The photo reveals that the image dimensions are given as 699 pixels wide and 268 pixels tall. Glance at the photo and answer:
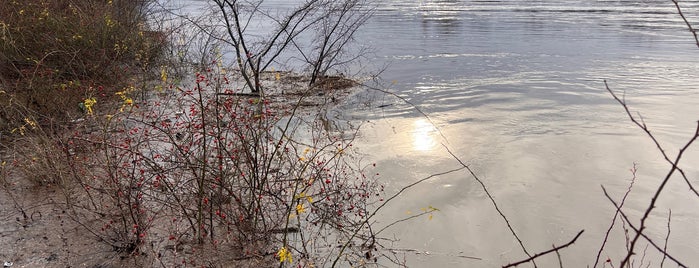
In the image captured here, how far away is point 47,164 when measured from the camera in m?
4.85

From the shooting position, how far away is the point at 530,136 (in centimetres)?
689

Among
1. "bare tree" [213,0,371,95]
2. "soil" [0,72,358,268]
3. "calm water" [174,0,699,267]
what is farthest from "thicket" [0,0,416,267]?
"calm water" [174,0,699,267]

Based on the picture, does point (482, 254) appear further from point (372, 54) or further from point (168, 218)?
point (372, 54)

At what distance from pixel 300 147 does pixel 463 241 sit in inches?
108

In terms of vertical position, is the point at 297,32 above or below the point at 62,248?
above

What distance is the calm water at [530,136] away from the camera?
14.9 feet

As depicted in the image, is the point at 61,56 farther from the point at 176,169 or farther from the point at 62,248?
the point at 62,248

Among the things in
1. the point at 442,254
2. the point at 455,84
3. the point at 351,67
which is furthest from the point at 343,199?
the point at 351,67

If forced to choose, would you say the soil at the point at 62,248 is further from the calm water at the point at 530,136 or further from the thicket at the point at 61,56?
the thicket at the point at 61,56

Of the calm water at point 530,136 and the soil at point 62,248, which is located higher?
the soil at point 62,248

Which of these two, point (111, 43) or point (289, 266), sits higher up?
point (111, 43)

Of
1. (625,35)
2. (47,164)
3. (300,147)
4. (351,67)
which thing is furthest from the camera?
(625,35)

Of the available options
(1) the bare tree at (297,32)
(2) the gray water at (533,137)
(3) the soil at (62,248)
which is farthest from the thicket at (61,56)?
(2) the gray water at (533,137)

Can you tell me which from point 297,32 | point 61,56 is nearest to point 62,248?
point 61,56
